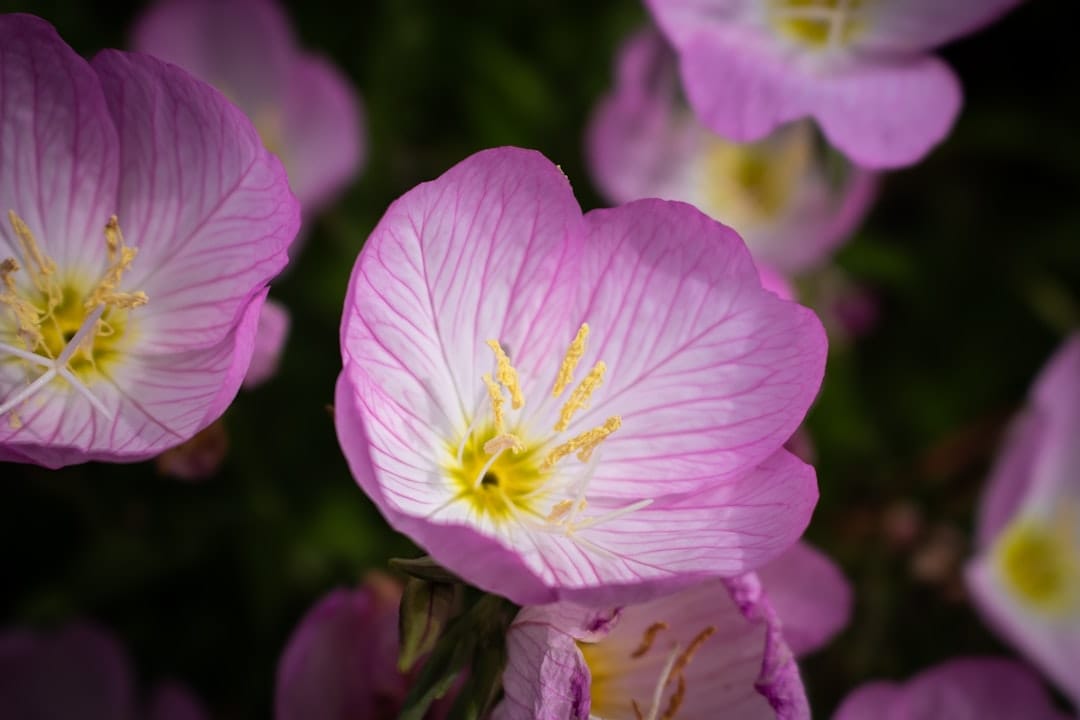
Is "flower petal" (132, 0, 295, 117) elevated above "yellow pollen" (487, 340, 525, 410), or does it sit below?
above

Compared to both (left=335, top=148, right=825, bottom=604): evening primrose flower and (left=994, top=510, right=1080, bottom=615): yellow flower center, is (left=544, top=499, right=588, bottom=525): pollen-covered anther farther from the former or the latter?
(left=994, top=510, right=1080, bottom=615): yellow flower center

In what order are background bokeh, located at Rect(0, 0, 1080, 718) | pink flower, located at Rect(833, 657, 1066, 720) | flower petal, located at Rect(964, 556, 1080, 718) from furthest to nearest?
background bokeh, located at Rect(0, 0, 1080, 718) < flower petal, located at Rect(964, 556, 1080, 718) < pink flower, located at Rect(833, 657, 1066, 720)

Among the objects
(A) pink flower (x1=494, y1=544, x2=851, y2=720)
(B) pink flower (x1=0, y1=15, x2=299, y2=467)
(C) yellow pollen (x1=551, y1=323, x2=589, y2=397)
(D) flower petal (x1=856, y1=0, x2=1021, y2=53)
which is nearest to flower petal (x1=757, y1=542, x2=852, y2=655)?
(A) pink flower (x1=494, y1=544, x2=851, y2=720)

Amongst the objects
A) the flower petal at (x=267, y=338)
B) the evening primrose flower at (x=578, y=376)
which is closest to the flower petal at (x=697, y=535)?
the evening primrose flower at (x=578, y=376)

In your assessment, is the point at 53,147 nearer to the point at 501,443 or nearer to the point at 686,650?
the point at 501,443

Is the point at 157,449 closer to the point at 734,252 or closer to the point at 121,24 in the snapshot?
the point at 734,252

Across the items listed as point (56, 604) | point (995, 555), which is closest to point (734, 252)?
point (995, 555)

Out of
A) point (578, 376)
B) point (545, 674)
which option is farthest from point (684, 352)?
point (545, 674)
